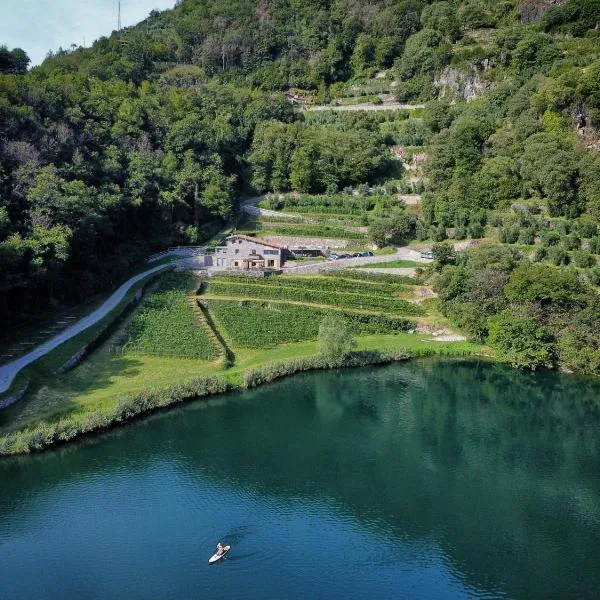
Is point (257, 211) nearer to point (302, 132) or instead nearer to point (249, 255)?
point (302, 132)

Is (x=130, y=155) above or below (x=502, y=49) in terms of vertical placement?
below

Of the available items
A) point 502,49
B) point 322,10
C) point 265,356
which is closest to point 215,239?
point 265,356

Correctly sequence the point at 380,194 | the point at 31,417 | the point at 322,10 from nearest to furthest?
the point at 31,417 < the point at 380,194 < the point at 322,10

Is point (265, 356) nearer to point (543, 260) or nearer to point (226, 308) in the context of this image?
point (226, 308)

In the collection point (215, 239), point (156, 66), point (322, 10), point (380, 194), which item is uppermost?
point (322, 10)

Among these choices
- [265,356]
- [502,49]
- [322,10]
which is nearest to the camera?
[265,356]

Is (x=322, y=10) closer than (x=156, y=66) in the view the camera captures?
No
